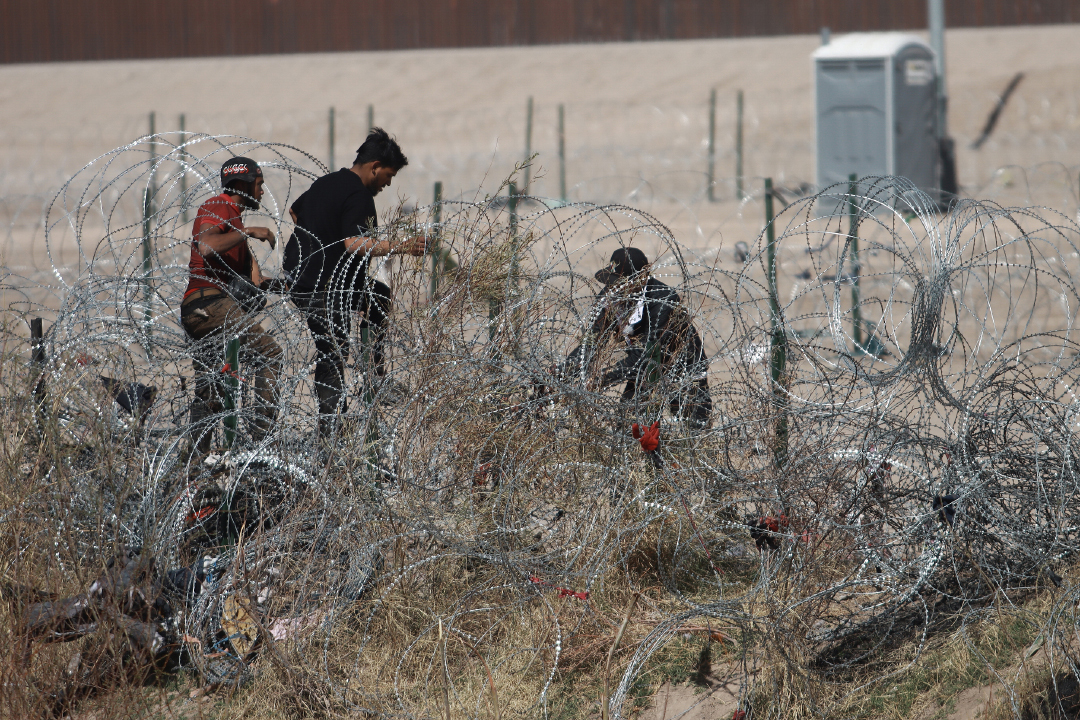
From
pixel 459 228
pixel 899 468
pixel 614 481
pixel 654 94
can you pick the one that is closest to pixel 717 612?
pixel 614 481

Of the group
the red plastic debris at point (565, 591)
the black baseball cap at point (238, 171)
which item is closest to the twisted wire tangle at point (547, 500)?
the red plastic debris at point (565, 591)

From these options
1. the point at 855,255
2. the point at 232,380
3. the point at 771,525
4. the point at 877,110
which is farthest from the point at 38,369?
the point at 877,110

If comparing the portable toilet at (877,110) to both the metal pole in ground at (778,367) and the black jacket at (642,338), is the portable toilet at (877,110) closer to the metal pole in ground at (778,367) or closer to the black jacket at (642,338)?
the black jacket at (642,338)

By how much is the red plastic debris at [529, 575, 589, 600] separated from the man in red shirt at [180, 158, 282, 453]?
1503mm

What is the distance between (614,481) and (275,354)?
67.3 inches

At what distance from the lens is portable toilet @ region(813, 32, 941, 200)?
13.5 meters

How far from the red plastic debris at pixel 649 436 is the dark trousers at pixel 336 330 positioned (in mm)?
1070

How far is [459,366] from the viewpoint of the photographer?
4.36 meters

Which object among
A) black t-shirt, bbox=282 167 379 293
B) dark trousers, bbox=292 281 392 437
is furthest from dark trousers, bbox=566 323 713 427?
black t-shirt, bbox=282 167 379 293

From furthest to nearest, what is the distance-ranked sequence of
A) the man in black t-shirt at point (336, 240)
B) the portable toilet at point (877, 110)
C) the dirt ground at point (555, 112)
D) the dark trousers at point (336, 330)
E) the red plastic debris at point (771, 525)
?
the dirt ground at point (555, 112), the portable toilet at point (877, 110), the man in black t-shirt at point (336, 240), the dark trousers at point (336, 330), the red plastic debris at point (771, 525)

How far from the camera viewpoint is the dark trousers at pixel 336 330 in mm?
4496

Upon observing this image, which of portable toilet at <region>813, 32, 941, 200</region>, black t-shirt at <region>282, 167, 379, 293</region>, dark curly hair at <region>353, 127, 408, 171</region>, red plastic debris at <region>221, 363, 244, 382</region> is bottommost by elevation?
red plastic debris at <region>221, 363, 244, 382</region>

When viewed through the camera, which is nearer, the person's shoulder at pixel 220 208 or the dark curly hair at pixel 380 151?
the person's shoulder at pixel 220 208

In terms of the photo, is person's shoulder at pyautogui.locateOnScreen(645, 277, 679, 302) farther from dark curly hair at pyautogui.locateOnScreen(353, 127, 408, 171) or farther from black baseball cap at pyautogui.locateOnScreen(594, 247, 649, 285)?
dark curly hair at pyautogui.locateOnScreen(353, 127, 408, 171)
